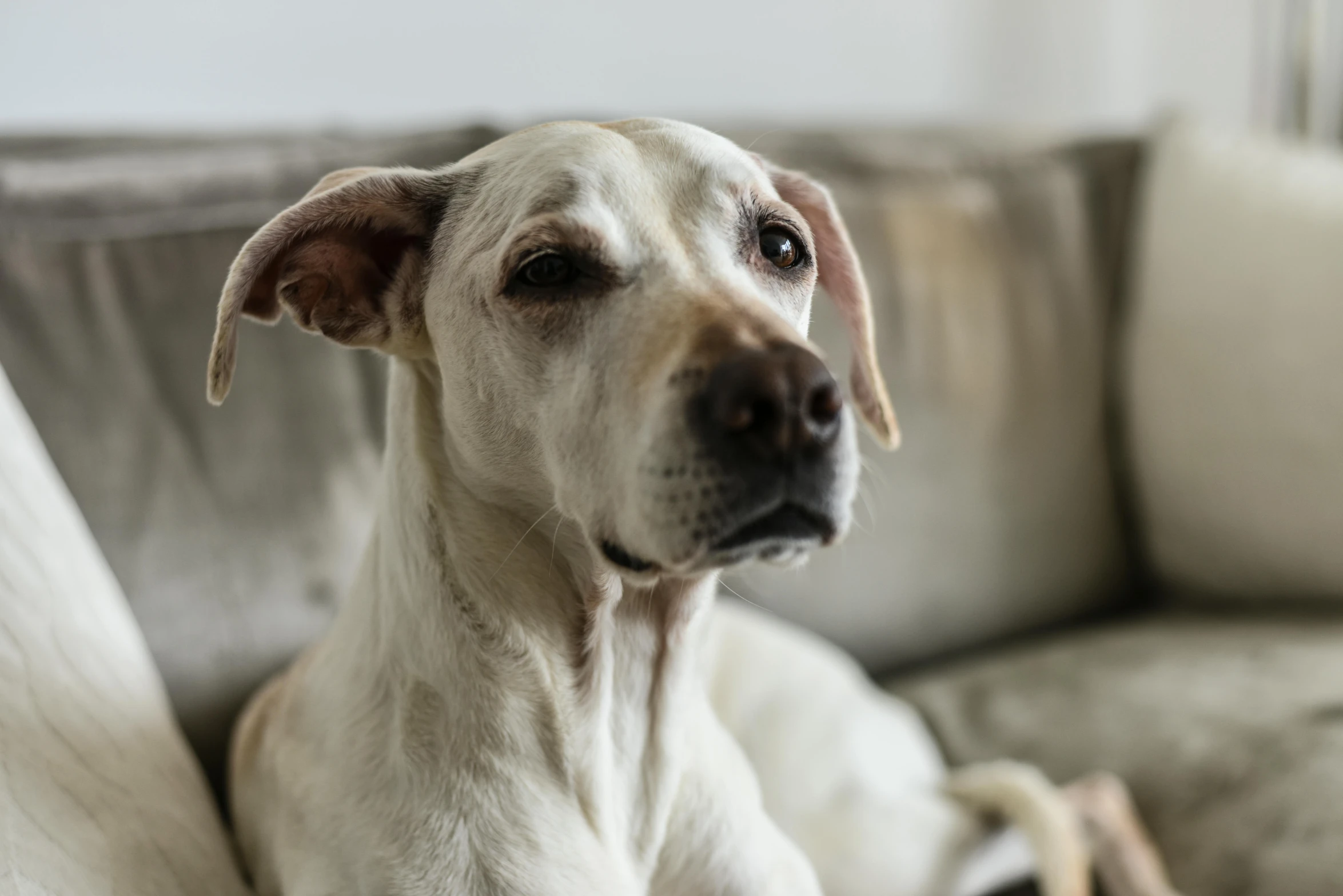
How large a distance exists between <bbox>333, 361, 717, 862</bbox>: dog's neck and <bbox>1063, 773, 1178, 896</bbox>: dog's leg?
0.69 meters

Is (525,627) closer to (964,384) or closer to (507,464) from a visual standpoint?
(507,464)

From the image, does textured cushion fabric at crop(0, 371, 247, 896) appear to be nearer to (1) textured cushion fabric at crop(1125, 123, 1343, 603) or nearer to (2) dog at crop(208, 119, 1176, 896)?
(2) dog at crop(208, 119, 1176, 896)

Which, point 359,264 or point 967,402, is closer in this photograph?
point 359,264

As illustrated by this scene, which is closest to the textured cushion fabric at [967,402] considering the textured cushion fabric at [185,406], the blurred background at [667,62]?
the blurred background at [667,62]

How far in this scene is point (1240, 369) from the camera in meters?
1.82

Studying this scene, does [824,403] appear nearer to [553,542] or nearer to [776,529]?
[776,529]

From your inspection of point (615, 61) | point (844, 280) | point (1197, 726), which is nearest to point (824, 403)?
point (844, 280)

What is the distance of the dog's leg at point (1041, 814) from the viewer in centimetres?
130

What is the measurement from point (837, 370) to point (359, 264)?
0.89 meters

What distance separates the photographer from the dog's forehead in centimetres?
87

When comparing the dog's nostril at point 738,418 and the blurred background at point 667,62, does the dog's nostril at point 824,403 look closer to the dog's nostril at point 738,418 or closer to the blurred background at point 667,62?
the dog's nostril at point 738,418

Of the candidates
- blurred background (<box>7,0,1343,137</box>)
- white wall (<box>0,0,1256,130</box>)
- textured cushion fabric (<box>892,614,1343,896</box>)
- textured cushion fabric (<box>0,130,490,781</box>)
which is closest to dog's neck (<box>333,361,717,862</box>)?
textured cushion fabric (<box>0,130,490,781</box>)

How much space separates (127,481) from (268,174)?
0.43 meters

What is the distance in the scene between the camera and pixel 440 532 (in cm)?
92
